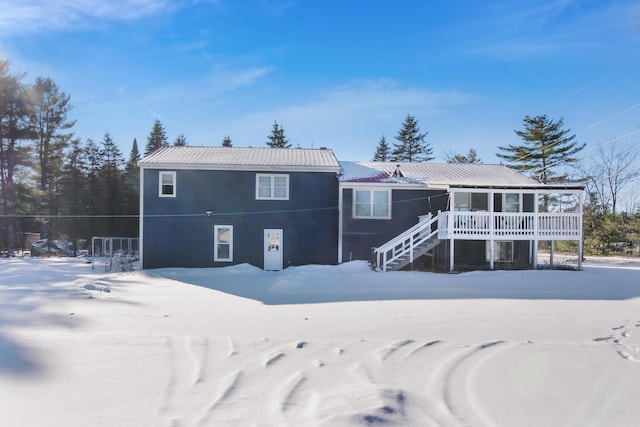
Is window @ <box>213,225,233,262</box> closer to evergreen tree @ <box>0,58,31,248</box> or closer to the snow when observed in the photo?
the snow

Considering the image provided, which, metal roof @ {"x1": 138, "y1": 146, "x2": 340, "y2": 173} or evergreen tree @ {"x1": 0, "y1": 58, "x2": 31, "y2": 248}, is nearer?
metal roof @ {"x1": 138, "y1": 146, "x2": 340, "y2": 173}

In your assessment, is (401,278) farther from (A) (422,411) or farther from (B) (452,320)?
(A) (422,411)

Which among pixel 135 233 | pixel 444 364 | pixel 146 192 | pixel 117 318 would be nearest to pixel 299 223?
pixel 146 192

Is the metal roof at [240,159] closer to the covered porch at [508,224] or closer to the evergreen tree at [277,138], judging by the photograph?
the covered porch at [508,224]

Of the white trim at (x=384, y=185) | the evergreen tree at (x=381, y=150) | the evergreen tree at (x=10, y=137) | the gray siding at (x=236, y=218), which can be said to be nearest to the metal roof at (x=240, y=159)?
the gray siding at (x=236, y=218)

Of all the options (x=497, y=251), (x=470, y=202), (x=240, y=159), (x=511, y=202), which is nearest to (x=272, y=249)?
(x=240, y=159)

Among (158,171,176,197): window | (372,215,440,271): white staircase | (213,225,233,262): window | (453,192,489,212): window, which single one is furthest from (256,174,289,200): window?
(453,192,489,212): window

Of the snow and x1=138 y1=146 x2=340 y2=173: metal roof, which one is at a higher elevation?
x1=138 y1=146 x2=340 y2=173: metal roof

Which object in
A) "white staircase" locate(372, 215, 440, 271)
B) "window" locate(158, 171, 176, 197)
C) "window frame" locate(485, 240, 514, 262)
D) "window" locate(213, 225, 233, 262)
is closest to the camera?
"white staircase" locate(372, 215, 440, 271)

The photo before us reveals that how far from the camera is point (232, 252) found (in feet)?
57.8

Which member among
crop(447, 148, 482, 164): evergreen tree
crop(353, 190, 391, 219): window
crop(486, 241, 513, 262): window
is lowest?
crop(486, 241, 513, 262): window

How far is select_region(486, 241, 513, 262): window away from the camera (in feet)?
60.1

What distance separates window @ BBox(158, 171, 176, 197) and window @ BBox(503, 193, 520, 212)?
14.3 metres

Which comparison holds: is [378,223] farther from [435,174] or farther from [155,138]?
[155,138]
